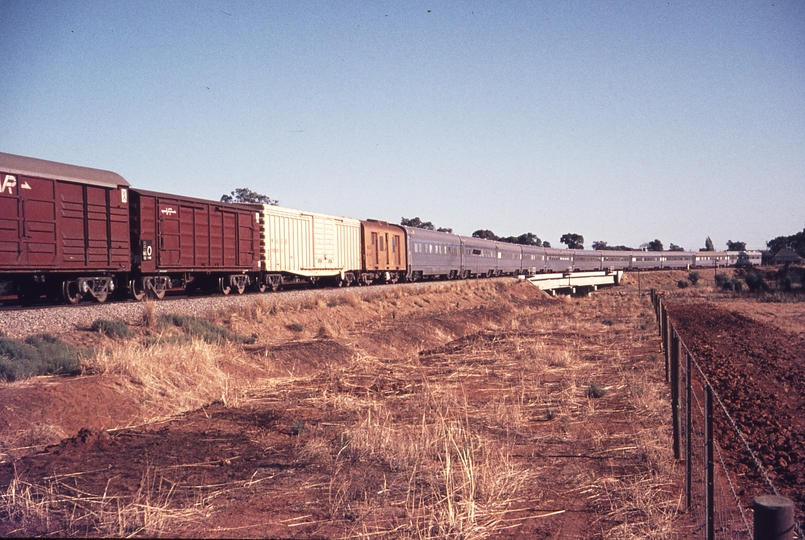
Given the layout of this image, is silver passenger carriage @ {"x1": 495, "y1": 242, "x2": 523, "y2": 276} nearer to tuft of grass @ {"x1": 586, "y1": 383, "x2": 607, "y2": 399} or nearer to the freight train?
the freight train

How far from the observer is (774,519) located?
2.89m

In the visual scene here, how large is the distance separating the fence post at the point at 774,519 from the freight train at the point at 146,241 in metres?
17.3

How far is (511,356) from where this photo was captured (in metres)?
17.9

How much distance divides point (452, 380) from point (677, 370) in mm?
6934

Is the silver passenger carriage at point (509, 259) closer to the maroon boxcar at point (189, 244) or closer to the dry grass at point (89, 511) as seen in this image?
the maroon boxcar at point (189, 244)

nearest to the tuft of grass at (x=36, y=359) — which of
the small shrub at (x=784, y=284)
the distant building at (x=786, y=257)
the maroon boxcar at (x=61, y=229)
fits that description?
the maroon boxcar at (x=61, y=229)

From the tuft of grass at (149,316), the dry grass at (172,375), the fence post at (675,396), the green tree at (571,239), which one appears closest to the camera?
the fence post at (675,396)

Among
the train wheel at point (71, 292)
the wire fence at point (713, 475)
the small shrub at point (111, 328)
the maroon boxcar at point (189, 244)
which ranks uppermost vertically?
the maroon boxcar at point (189, 244)

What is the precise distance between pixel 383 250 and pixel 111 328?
2387 centimetres

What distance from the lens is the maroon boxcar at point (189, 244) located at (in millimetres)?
20641

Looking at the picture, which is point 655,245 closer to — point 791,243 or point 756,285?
point 791,243

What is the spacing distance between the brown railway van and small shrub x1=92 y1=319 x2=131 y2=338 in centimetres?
2106

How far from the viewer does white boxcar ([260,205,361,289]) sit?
27.2 m

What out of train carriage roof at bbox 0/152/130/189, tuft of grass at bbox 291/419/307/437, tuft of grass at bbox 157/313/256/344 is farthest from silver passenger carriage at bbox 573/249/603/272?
tuft of grass at bbox 291/419/307/437
